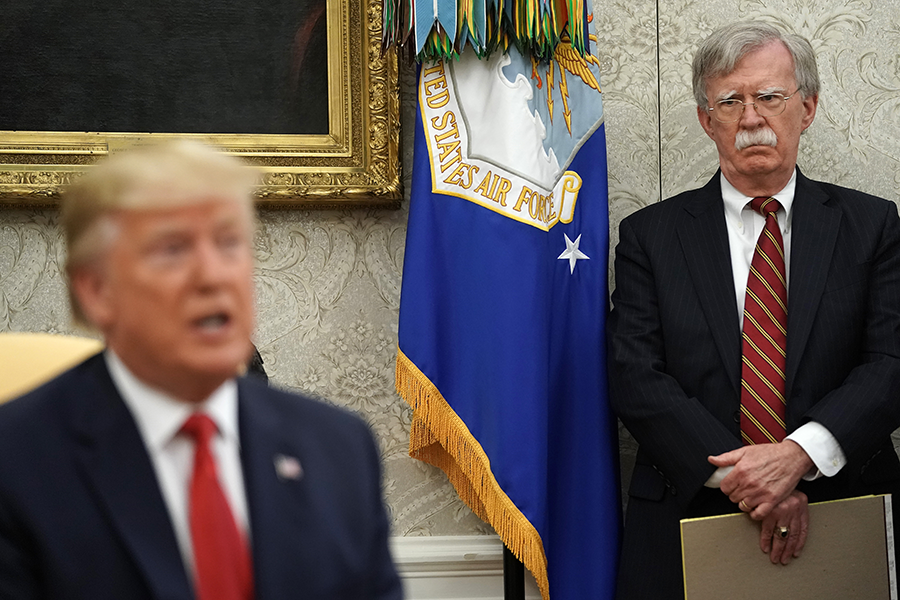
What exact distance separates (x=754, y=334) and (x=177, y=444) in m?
1.97

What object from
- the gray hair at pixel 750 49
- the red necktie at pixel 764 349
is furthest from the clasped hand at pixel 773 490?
the gray hair at pixel 750 49

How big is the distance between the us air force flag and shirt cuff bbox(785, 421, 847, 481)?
61 cm

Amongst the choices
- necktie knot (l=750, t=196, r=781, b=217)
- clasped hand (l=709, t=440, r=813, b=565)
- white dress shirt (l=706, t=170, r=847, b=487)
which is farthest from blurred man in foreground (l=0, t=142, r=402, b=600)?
necktie knot (l=750, t=196, r=781, b=217)

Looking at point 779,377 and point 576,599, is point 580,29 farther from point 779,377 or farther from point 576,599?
point 576,599

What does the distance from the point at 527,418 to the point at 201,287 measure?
6.59ft

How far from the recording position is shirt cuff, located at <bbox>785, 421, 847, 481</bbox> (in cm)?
222

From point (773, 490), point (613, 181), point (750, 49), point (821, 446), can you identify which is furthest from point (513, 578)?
point (750, 49)

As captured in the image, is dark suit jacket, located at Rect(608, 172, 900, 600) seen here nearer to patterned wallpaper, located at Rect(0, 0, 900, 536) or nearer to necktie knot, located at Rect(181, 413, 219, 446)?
patterned wallpaper, located at Rect(0, 0, 900, 536)

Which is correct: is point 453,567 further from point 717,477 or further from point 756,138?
point 756,138

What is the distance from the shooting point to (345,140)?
300 centimetres

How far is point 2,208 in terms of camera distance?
2.94 metres

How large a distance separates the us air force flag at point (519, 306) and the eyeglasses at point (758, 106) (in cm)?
39

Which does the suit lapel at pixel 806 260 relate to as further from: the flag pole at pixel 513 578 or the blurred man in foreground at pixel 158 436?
the blurred man in foreground at pixel 158 436

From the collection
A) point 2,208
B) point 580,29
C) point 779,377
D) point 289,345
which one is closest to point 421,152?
point 580,29
